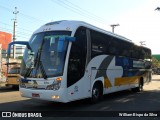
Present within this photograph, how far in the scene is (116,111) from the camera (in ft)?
38.9

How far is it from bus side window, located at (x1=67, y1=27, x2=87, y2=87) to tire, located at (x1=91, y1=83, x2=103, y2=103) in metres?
1.60

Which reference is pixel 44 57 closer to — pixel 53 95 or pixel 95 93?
pixel 53 95

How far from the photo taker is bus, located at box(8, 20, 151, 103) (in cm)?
1112

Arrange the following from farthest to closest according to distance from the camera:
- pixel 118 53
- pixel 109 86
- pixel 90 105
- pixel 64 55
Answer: pixel 118 53, pixel 109 86, pixel 90 105, pixel 64 55

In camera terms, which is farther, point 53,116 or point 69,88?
point 69,88

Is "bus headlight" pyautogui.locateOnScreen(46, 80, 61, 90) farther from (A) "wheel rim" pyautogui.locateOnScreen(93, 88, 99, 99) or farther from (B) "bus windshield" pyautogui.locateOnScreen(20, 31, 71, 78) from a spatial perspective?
(A) "wheel rim" pyautogui.locateOnScreen(93, 88, 99, 99)

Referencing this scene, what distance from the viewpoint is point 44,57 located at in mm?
11445

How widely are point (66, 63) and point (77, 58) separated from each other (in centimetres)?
94

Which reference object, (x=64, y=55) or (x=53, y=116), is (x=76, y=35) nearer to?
(x=64, y=55)

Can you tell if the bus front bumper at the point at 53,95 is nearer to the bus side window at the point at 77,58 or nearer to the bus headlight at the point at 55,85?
the bus headlight at the point at 55,85

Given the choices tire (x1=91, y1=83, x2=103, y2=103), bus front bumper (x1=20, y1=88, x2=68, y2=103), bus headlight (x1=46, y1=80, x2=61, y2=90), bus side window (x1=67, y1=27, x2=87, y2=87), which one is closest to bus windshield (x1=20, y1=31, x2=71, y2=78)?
bus headlight (x1=46, y1=80, x2=61, y2=90)

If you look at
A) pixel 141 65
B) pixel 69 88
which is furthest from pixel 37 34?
pixel 141 65

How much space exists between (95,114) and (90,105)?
2151mm

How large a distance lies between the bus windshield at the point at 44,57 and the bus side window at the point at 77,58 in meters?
0.43
